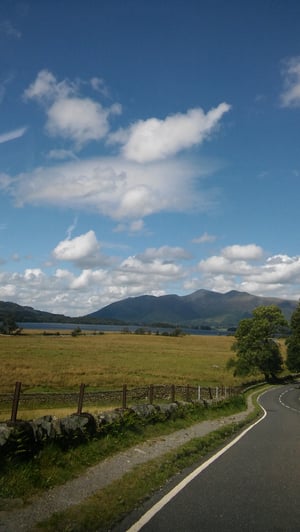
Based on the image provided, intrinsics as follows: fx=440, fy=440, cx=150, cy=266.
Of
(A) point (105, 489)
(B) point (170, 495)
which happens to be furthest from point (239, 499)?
(A) point (105, 489)

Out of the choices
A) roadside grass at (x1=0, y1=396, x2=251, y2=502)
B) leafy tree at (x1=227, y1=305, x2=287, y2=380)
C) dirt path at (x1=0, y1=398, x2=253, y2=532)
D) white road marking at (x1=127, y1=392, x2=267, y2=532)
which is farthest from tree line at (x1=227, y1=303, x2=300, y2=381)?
white road marking at (x1=127, y1=392, x2=267, y2=532)

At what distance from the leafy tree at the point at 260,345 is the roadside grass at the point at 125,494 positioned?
61095 mm

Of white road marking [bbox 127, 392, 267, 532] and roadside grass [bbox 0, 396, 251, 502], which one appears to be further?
roadside grass [bbox 0, 396, 251, 502]

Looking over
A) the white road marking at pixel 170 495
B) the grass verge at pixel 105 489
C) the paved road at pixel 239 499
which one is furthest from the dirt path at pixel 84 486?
the paved road at pixel 239 499

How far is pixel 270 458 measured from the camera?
40.2 ft

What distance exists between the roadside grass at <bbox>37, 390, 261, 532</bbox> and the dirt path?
0.25 metres

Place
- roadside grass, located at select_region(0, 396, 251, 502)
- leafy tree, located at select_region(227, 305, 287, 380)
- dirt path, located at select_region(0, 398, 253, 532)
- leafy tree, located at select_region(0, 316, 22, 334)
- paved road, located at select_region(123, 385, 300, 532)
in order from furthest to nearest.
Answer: leafy tree, located at select_region(0, 316, 22, 334) < leafy tree, located at select_region(227, 305, 287, 380) < roadside grass, located at select_region(0, 396, 251, 502) < dirt path, located at select_region(0, 398, 253, 532) < paved road, located at select_region(123, 385, 300, 532)

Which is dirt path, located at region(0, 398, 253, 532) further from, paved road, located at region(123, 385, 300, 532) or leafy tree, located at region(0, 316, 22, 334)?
leafy tree, located at region(0, 316, 22, 334)

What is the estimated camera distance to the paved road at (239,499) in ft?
21.7

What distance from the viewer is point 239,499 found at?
7.95 meters

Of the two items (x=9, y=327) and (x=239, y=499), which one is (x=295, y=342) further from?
(x=9, y=327)

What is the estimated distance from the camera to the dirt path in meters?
6.83

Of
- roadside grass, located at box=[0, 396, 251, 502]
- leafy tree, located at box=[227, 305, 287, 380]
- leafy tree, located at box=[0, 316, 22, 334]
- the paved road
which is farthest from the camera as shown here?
leafy tree, located at box=[0, 316, 22, 334]

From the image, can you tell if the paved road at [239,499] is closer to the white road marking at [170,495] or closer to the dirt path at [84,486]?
the white road marking at [170,495]
